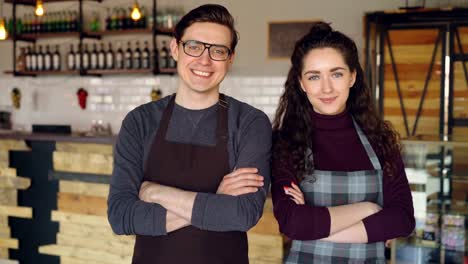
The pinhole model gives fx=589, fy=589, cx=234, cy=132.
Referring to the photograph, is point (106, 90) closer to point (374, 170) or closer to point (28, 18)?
point (28, 18)

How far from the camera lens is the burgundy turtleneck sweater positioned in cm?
173

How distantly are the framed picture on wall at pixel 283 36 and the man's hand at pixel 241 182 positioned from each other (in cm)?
443

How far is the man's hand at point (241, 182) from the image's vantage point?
1725mm

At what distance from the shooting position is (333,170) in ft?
6.02

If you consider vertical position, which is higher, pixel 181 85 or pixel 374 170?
pixel 181 85

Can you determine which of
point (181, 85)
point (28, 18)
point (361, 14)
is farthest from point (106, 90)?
point (181, 85)

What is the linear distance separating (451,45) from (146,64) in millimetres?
3199

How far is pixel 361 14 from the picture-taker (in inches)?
229

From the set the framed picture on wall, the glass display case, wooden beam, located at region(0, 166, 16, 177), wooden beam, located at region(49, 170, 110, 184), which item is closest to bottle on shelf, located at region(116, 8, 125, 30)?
the framed picture on wall

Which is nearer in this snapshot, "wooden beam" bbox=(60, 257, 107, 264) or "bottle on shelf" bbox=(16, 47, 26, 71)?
"wooden beam" bbox=(60, 257, 107, 264)

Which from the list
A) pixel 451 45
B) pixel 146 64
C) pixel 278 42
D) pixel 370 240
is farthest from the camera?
pixel 146 64

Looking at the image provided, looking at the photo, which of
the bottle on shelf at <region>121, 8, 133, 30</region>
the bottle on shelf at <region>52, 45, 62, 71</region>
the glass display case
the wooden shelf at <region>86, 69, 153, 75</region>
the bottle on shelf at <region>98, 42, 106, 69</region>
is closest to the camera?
the glass display case

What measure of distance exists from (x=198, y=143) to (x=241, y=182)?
193mm

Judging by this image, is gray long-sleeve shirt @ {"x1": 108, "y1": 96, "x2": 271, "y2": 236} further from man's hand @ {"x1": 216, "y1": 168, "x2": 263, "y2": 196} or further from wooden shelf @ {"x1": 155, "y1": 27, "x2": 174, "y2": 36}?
wooden shelf @ {"x1": 155, "y1": 27, "x2": 174, "y2": 36}
